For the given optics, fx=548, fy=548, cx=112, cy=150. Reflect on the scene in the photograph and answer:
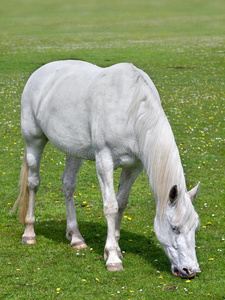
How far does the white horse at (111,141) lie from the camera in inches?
259

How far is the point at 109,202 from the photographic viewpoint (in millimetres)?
7270

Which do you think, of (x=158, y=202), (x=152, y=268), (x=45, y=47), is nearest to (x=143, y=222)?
(x=152, y=268)

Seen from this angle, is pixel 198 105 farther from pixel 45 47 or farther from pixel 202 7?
pixel 202 7

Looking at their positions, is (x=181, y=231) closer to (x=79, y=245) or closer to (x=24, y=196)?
(x=79, y=245)

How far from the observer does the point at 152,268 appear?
7.29 metres

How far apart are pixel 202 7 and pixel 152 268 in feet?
240

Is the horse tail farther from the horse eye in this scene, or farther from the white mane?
the horse eye

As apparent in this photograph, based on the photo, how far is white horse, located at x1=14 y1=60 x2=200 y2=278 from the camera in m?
6.59

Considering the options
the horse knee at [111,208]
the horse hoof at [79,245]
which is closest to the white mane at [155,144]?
the horse knee at [111,208]

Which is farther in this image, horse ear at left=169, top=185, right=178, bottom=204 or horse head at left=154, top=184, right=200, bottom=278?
horse head at left=154, top=184, right=200, bottom=278

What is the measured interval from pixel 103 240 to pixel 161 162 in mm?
2363

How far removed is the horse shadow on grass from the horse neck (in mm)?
1226

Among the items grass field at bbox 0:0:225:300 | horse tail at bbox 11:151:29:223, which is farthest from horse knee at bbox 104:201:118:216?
horse tail at bbox 11:151:29:223

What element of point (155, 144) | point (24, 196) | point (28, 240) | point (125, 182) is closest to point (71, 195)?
point (24, 196)
